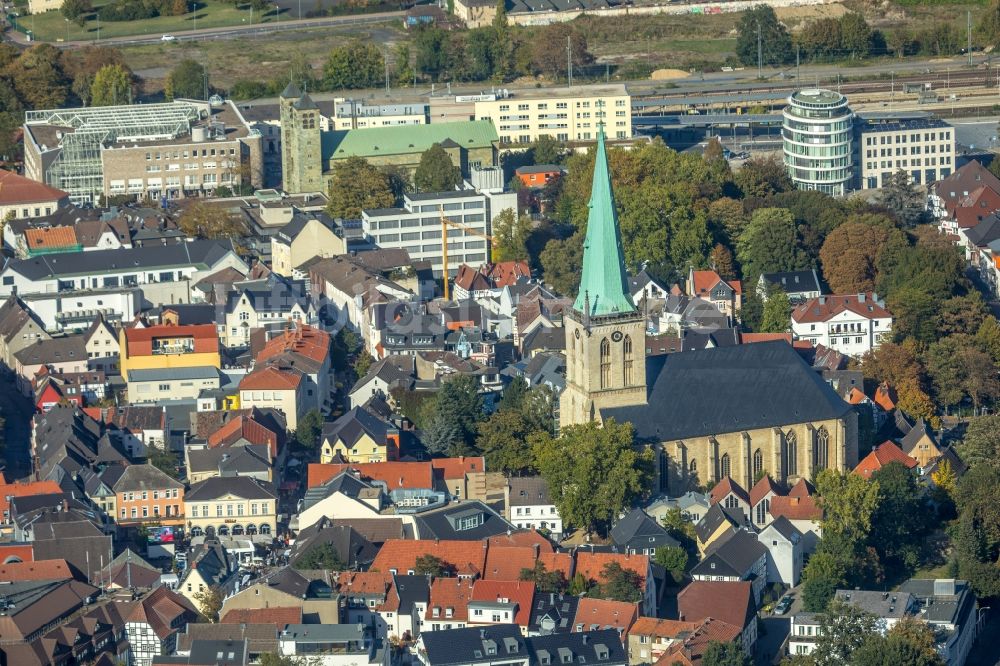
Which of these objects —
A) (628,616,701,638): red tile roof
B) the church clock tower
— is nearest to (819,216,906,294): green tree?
the church clock tower

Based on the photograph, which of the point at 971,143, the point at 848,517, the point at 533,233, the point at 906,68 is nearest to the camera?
the point at 848,517

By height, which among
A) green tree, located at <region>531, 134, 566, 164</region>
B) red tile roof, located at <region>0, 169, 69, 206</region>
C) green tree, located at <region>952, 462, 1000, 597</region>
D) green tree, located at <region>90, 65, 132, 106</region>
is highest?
green tree, located at <region>90, 65, 132, 106</region>

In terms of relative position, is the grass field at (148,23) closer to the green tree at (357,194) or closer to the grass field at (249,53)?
the grass field at (249,53)

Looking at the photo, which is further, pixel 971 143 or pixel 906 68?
pixel 906 68

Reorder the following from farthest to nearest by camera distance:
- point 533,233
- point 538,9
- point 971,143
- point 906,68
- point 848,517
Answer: point 538,9 < point 906,68 < point 971,143 < point 533,233 < point 848,517

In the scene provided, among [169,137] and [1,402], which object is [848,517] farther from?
[169,137]

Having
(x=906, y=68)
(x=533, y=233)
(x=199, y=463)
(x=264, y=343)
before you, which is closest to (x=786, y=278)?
(x=533, y=233)

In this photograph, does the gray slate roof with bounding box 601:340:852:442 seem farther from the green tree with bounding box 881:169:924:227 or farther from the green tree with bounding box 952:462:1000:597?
the green tree with bounding box 881:169:924:227
